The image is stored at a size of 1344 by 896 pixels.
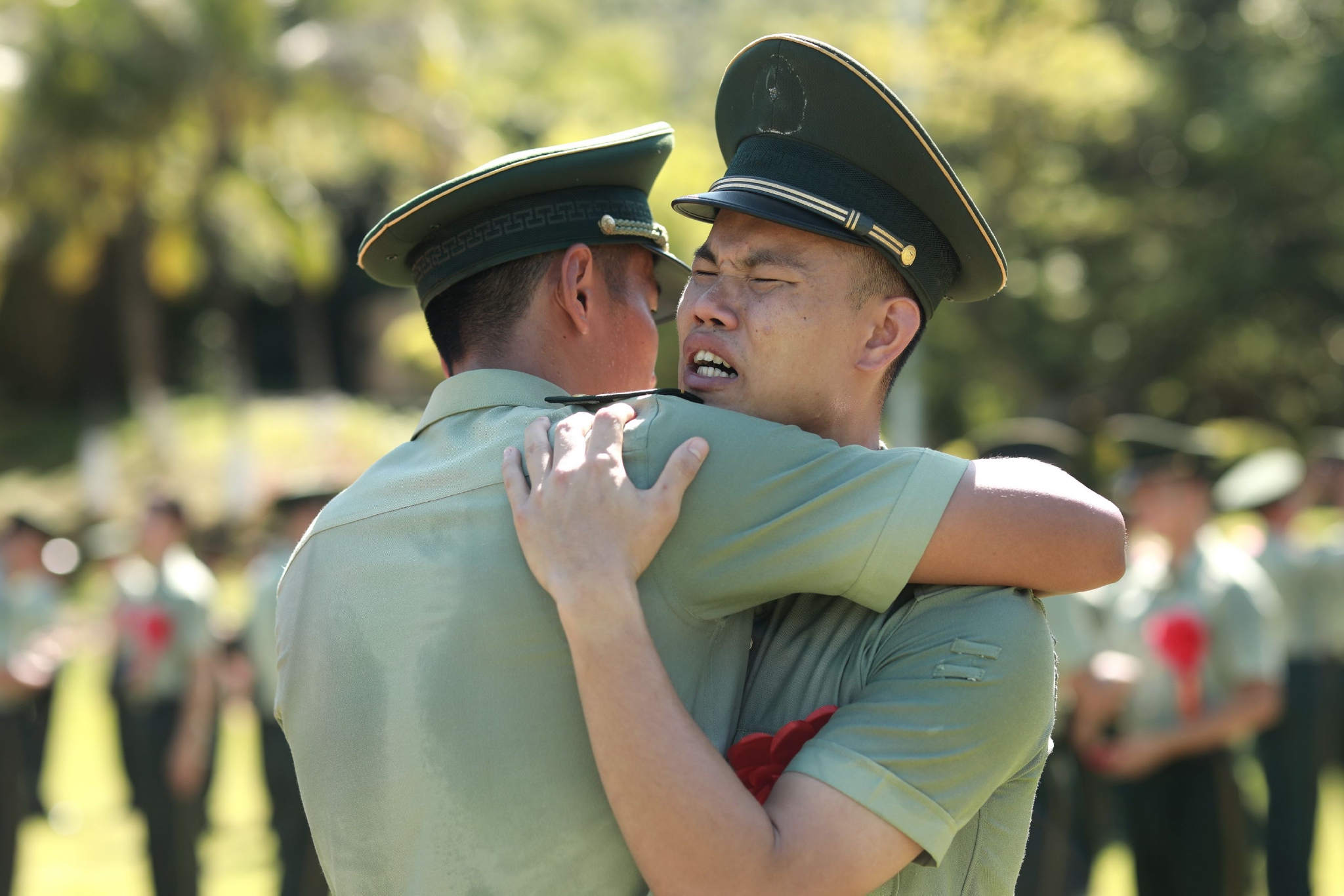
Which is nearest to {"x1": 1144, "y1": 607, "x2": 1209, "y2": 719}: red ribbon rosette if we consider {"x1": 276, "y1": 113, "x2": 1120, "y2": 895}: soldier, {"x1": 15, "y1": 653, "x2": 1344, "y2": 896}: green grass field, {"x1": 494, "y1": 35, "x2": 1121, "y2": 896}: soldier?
{"x1": 15, "y1": 653, "x2": 1344, "y2": 896}: green grass field

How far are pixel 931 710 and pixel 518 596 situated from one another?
0.52 m

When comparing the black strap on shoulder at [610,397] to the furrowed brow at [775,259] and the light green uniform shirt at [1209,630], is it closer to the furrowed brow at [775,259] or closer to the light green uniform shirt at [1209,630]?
the furrowed brow at [775,259]

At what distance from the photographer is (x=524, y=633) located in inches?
68.1

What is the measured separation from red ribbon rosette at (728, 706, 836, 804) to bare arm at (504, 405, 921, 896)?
8 cm

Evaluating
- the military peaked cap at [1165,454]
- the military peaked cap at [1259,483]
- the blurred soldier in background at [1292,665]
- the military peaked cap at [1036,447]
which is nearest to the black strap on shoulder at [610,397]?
the military peaked cap at [1036,447]

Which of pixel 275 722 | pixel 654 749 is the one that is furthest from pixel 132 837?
pixel 654 749

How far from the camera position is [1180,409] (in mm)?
25391

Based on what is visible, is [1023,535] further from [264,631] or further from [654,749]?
[264,631]

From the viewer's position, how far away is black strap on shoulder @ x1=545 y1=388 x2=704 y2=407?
1.92 m

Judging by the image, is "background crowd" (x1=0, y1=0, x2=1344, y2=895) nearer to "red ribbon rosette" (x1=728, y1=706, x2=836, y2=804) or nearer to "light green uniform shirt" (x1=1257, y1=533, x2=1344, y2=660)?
"light green uniform shirt" (x1=1257, y1=533, x2=1344, y2=660)

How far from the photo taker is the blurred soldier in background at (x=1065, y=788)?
249 inches

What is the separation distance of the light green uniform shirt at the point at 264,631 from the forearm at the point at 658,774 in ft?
19.0

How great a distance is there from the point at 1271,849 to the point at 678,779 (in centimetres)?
631

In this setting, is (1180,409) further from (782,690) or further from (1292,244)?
(782,690)
